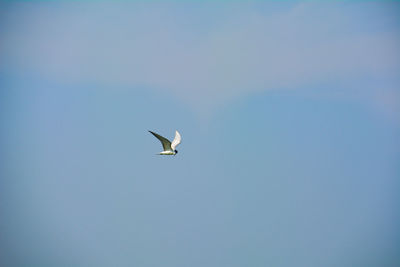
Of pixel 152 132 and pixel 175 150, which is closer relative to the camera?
pixel 152 132

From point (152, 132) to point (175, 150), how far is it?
848cm

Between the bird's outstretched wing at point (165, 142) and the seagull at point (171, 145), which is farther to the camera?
the seagull at point (171, 145)

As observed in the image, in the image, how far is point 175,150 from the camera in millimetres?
67500

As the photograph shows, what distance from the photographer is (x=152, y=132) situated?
59406mm

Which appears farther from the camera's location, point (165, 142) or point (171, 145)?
point (171, 145)

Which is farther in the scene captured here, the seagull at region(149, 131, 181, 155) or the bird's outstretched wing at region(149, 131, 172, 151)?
the seagull at region(149, 131, 181, 155)
